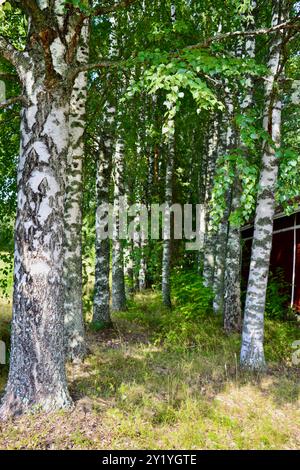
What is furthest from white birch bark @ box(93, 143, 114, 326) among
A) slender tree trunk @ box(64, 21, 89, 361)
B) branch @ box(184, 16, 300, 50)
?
branch @ box(184, 16, 300, 50)

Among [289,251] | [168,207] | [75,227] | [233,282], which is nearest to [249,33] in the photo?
[75,227]

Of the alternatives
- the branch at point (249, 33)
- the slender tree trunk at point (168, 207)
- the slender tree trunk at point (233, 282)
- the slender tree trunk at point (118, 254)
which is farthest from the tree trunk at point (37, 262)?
the slender tree trunk at point (168, 207)

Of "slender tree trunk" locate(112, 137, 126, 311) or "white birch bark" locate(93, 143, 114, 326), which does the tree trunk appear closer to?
"white birch bark" locate(93, 143, 114, 326)

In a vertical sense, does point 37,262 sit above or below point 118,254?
above

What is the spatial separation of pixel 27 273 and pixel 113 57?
749 centimetres

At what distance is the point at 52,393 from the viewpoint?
443 centimetres

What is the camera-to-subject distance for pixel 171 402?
16.6 ft

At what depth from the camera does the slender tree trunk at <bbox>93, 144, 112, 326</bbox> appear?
9180mm

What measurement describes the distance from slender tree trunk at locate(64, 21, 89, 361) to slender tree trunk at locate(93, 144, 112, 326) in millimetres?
2367

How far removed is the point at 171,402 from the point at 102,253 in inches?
187

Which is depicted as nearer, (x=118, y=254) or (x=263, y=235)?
(x=263, y=235)

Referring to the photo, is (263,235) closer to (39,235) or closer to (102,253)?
(102,253)

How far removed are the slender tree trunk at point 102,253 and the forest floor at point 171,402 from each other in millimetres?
840

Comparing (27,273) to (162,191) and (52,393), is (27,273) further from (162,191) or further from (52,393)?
(162,191)
